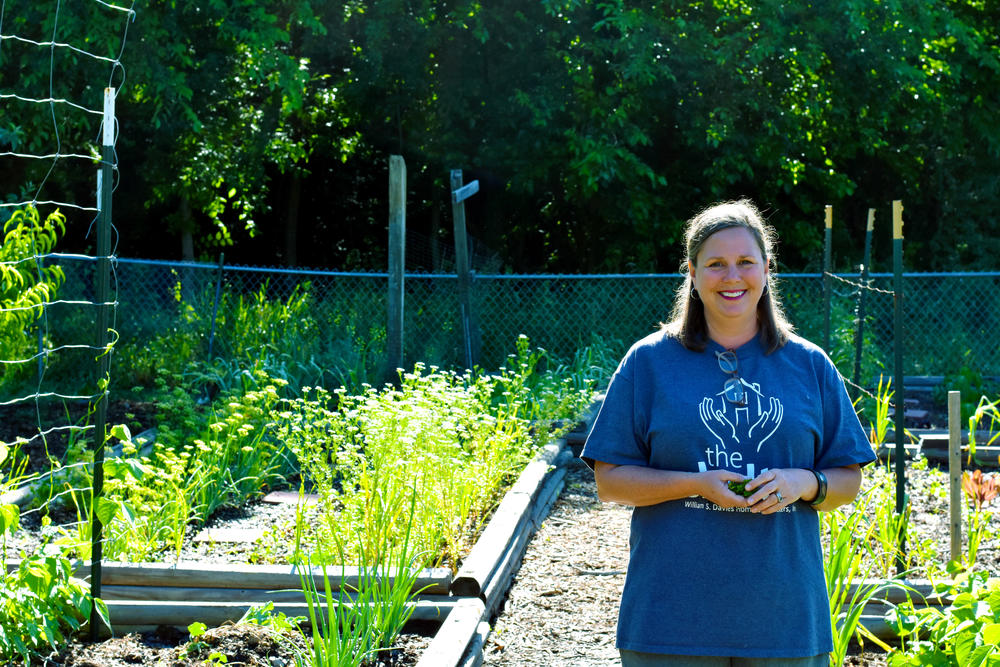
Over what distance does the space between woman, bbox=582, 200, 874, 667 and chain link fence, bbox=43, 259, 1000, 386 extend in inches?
285

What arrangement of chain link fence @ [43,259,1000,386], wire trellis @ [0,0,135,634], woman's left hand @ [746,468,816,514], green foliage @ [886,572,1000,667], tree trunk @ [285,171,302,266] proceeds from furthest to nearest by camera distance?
tree trunk @ [285,171,302,266] < chain link fence @ [43,259,1000,386] < wire trellis @ [0,0,135,634] < green foliage @ [886,572,1000,667] < woman's left hand @ [746,468,816,514]

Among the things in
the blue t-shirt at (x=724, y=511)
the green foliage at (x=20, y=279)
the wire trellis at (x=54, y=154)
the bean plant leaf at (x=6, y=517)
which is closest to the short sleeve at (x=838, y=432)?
the blue t-shirt at (x=724, y=511)

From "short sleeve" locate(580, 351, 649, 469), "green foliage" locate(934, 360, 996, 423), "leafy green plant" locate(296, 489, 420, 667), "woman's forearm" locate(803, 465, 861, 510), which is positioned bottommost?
"leafy green plant" locate(296, 489, 420, 667)

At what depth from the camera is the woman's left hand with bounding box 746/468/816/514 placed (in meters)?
2.00

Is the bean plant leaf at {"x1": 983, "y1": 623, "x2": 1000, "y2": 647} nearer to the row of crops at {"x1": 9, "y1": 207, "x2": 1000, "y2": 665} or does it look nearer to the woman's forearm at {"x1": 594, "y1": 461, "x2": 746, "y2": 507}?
the row of crops at {"x1": 9, "y1": 207, "x2": 1000, "y2": 665}

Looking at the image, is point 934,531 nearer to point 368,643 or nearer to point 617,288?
point 368,643

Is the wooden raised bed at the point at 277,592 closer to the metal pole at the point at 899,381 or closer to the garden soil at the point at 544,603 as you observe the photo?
the garden soil at the point at 544,603

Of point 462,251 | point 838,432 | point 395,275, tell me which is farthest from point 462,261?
point 838,432

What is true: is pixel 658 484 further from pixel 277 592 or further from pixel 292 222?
pixel 292 222

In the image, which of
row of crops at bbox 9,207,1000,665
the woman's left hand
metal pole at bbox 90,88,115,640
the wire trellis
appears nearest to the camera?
the woman's left hand

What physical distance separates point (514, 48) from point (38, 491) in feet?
33.8

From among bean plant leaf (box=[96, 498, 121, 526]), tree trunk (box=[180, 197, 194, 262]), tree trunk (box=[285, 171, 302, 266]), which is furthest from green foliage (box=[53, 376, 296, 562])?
tree trunk (box=[285, 171, 302, 266])

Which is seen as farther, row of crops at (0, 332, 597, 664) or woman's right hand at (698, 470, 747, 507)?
row of crops at (0, 332, 597, 664)

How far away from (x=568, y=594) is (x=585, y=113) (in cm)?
958
